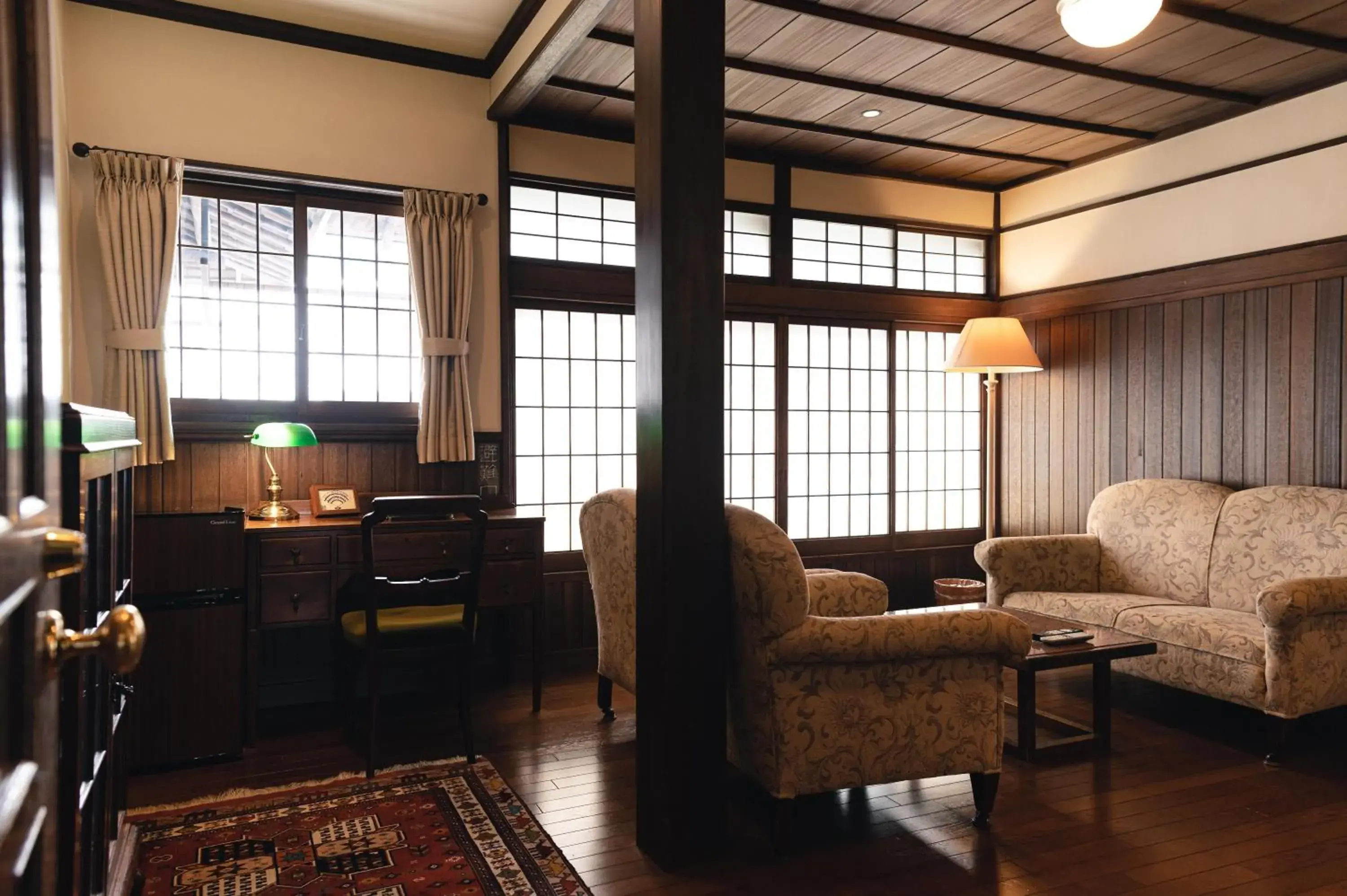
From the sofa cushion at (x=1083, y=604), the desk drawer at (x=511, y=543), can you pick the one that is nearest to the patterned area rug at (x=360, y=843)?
the desk drawer at (x=511, y=543)

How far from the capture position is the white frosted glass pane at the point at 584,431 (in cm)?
487

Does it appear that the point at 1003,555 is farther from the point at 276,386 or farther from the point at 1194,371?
the point at 276,386

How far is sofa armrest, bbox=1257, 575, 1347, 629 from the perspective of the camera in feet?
10.6

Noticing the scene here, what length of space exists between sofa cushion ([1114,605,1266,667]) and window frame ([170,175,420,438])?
11.1 feet

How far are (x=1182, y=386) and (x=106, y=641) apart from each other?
5185 millimetres

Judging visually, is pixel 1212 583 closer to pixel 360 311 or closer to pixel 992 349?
pixel 992 349

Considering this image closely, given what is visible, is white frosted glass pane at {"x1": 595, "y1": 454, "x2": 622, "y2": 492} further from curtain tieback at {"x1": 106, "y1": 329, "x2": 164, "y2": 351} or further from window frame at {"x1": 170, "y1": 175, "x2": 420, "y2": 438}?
curtain tieback at {"x1": 106, "y1": 329, "x2": 164, "y2": 351}

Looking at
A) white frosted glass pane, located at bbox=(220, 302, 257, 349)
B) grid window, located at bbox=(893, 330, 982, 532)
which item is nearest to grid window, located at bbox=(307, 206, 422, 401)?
white frosted glass pane, located at bbox=(220, 302, 257, 349)

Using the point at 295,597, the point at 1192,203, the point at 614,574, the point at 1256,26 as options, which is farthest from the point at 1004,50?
the point at 295,597

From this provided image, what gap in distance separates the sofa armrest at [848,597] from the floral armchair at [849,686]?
86cm

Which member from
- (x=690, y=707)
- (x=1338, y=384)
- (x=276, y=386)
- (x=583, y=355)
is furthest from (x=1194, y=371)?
(x=276, y=386)

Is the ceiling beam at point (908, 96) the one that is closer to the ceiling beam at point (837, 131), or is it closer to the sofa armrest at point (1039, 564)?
the ceiling beam at point (837, 131)

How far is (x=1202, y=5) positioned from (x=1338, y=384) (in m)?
1.83

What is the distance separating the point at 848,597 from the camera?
141 inches
